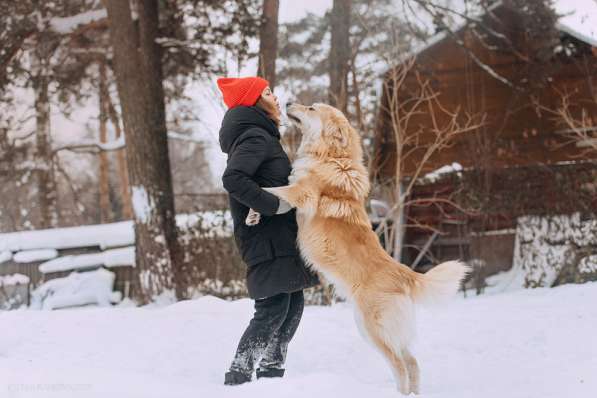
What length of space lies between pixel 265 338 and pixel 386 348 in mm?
656

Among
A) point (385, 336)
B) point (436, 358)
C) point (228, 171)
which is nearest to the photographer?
point (228, 171)

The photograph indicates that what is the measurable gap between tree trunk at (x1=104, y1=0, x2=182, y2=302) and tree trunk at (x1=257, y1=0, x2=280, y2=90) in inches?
57.5

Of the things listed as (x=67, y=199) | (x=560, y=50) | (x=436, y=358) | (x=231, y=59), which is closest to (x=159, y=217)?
(x=231, y=59)

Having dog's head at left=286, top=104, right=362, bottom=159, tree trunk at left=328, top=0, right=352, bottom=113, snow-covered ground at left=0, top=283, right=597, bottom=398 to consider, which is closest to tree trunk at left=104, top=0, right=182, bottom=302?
snow-covered ground at left=0, top=283, right=597, bottom=398

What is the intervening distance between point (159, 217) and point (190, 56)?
2761 millimetres

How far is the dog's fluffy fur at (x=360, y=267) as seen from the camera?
11.0 ft

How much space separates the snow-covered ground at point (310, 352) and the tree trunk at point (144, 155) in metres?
2.01

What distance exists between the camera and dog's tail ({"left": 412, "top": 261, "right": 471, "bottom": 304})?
341cm

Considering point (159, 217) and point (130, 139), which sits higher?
point (130, 139)

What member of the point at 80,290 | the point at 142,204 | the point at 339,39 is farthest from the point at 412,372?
the point at 339,39

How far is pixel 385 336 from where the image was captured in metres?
3.34

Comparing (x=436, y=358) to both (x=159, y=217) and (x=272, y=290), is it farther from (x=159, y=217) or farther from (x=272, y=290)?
(x=159, y=217)

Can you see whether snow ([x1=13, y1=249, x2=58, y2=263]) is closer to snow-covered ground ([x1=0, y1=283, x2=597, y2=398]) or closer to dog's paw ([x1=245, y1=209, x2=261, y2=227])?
snow-covered ground ([x1=0, y1=283, x2=597, y2=398])

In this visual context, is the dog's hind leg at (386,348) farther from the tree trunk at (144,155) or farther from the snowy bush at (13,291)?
the snowy bush at (13,291)
